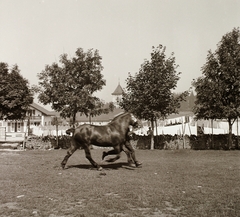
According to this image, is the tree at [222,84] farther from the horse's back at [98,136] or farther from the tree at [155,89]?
the horse's back at [98,136]

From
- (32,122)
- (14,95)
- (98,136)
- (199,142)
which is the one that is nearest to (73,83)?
(14,95)

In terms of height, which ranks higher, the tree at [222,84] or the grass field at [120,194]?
the tree at [222,84]

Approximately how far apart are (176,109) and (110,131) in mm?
14586

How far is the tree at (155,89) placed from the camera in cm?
2509

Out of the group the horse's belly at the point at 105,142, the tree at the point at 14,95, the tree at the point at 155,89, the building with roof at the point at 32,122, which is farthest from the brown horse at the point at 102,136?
the building with roof at the point at 32,122

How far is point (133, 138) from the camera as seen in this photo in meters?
27.0

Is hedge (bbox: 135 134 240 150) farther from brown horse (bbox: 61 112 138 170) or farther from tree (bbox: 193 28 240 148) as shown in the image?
brown horse (bbox: 61 112 138 170)

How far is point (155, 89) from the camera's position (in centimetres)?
2491

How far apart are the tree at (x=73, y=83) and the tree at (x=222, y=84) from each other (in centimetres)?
944

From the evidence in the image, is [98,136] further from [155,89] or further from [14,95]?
[14,95]

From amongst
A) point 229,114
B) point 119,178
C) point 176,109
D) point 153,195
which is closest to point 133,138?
point 176,109

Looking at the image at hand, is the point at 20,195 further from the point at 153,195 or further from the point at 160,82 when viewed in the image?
the point at 160,82

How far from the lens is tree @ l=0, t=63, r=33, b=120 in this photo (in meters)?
29.6

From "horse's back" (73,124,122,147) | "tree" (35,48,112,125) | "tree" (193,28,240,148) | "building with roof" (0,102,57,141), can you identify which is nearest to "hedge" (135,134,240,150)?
"tree" (193,28,240,148)
